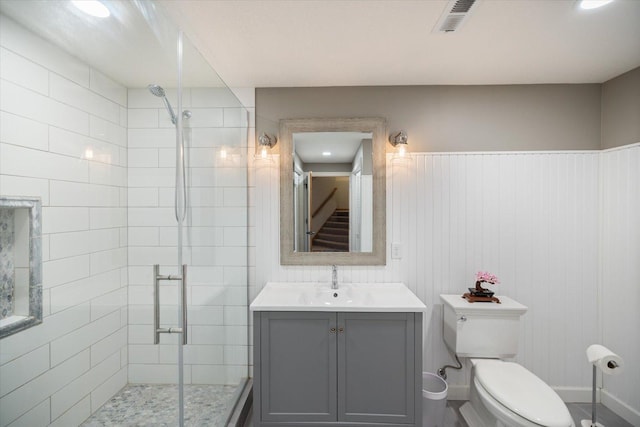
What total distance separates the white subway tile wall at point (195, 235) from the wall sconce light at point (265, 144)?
0.39 ft

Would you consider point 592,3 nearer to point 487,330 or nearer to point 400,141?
point 400,141

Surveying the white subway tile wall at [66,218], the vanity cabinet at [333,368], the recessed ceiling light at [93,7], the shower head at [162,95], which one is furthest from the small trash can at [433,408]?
the recessed ceiling light at [93,7]

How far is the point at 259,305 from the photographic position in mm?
1855

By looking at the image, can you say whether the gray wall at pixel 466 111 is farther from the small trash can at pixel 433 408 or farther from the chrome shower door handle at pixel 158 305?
the small trash can at pixel 433 408

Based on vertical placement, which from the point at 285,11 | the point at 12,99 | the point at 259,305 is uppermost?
the point at 285,11

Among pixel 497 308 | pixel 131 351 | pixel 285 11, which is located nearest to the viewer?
pixel 131 351

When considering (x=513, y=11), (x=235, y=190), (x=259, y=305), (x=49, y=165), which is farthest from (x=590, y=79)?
(x=49, y=165)

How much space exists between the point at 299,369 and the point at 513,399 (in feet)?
3.84

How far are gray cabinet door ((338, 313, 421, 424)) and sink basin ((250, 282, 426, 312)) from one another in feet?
0.20

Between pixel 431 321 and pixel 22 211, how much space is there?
2388 mm

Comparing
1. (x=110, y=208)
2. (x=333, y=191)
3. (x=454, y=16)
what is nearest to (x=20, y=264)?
(x=110, y=208)

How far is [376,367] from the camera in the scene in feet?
6.07

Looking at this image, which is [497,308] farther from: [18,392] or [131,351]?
[18,392]

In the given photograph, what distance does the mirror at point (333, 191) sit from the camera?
2.31 meters
